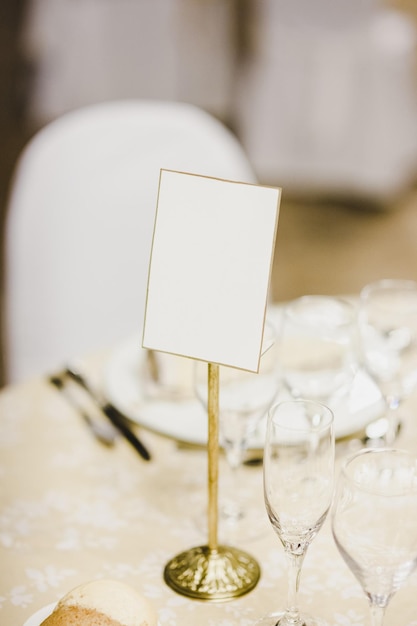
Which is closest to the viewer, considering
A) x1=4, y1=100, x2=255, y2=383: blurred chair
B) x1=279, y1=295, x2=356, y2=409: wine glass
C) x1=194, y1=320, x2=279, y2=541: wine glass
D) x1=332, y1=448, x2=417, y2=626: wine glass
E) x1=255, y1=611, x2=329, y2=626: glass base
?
x1=332, y1=448, x2=417, y2=626: wine glass

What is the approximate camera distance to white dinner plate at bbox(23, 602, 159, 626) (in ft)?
2.62

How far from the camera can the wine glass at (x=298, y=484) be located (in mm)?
761

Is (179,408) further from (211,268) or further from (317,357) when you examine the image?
(211,268)

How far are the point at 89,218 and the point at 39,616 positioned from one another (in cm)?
105

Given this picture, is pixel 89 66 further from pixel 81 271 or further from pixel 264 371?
pixel 264 371

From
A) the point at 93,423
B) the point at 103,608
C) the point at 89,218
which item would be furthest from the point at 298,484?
the point at 89,218

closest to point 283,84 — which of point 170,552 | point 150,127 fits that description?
point 150,127

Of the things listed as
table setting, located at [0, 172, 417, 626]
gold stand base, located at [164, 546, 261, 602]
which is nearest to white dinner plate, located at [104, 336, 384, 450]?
table setting, located at [0, 172, 417, 626]

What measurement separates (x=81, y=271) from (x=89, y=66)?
3403 millimetres

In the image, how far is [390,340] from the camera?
1.17m

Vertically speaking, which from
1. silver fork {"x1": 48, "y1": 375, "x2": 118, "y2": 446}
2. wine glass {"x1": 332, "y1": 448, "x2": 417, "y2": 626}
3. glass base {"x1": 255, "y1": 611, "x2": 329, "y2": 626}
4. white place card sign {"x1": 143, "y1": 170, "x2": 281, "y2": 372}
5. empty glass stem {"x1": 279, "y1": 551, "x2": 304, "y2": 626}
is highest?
white place card sign {"x1": 143, "y1": 170, "x2": 281, "y2": 372}

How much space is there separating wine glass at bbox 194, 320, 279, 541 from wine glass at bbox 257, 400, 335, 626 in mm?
178

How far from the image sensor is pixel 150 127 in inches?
69.8

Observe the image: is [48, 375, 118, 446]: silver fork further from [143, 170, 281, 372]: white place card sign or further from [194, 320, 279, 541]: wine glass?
[143, 170, 281, 372]: white place card sign
